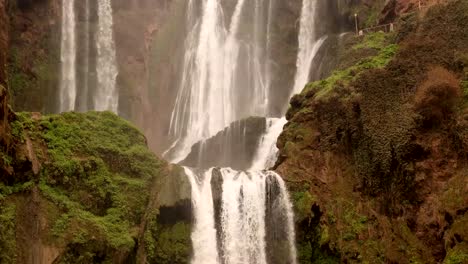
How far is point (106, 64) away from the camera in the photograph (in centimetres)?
3978

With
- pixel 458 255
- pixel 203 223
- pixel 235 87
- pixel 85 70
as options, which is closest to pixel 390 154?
pixel 458 255

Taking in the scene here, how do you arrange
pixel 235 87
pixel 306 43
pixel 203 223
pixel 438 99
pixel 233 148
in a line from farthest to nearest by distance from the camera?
pixel 235 87 → pixel 306 43 → pixel 233 148 → pixel 438 99 → pixel 203 223

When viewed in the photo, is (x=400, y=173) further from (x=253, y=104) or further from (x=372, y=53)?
(x=253, y=104)

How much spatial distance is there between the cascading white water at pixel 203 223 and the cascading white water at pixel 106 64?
18650 millimetres

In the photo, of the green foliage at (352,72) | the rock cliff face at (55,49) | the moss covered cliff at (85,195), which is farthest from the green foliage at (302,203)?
the rock cliff face at (55,49)

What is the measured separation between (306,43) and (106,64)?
15980 millimetres

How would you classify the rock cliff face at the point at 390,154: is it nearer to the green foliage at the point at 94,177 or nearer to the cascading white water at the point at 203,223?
the cascading white water at the point at 203,223

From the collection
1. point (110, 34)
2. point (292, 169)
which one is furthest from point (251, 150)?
point (110, 34)

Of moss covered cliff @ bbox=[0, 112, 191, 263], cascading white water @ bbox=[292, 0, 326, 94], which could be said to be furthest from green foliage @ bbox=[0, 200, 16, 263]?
cascading white water @ bbox=[292, 0, 326, 94]

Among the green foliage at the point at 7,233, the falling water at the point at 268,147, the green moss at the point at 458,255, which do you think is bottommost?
the green moss at the point at 458,255

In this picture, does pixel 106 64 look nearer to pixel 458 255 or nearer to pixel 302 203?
pixel 302 203

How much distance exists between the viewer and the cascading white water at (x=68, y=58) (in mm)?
36781

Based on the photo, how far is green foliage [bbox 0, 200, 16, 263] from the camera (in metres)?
15.4

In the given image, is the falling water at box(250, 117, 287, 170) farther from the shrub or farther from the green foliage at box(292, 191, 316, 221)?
the shrub
